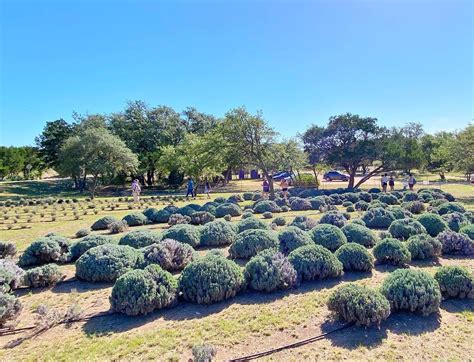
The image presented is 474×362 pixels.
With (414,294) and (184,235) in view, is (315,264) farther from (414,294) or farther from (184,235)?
(184,235)

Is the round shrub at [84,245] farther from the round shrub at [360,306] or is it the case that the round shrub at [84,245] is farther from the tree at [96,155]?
the tree at [96,155]

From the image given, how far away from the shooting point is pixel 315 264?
260 inches

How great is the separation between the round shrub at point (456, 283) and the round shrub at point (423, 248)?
6.86 ft

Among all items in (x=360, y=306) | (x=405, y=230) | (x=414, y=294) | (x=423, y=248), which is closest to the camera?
(x=360, y=306)

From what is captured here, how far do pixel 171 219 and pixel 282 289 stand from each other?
8263mm

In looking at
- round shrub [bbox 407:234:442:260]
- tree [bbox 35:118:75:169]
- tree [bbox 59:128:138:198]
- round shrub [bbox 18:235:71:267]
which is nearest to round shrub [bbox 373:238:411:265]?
round shrub [bbox 407:234:442:260]

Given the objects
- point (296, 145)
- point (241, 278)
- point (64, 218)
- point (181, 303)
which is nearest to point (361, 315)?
point (241, 278)

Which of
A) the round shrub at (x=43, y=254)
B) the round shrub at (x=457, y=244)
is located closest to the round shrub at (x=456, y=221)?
the round shrub at (x=457, y=244)

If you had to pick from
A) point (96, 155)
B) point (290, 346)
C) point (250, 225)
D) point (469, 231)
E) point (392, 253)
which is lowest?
point (290, 346)

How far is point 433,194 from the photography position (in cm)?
2108

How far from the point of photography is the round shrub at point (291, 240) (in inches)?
320

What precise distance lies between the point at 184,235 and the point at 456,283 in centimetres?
676

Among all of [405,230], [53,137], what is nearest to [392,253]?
[405,230]

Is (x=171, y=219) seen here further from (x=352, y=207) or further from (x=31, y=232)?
(x=352, y=207)
